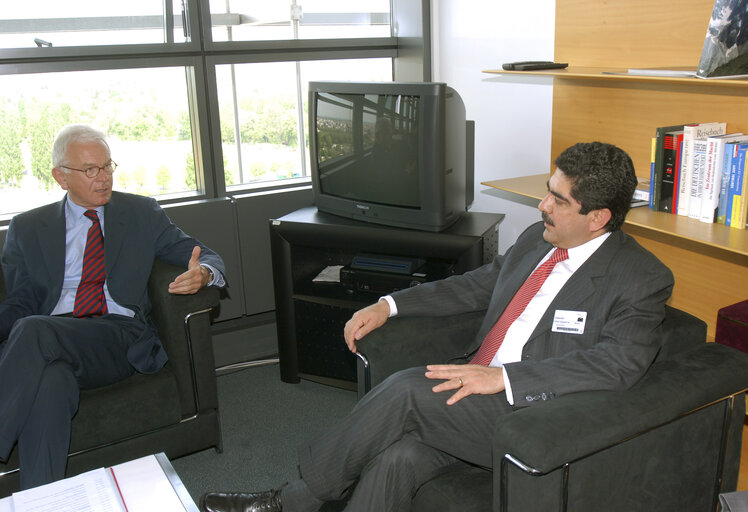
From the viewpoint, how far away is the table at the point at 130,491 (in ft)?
5.61

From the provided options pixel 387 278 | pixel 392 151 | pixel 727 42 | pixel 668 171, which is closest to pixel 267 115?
pixel 392 151

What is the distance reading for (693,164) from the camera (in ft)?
7.14

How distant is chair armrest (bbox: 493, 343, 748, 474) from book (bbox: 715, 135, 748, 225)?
44 centimetres

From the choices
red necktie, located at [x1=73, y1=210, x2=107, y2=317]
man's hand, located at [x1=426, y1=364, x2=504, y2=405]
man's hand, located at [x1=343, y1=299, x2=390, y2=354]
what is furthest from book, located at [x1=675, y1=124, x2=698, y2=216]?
red necktie, located at [x1=73, y1=210, x2=107, y2=317]

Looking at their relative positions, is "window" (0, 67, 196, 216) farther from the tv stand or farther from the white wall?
the white wall

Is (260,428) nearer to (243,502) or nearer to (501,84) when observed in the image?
(243,502)

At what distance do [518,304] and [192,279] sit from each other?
3.82 ft

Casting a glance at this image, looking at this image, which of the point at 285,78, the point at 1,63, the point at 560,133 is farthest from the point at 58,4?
the point at 560,133

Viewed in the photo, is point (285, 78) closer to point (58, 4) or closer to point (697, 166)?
point (58, 4)

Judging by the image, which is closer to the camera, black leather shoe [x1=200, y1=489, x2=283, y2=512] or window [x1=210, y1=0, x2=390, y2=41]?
black leather shoe [x1=200, y1=489, x2=283, y2=512]

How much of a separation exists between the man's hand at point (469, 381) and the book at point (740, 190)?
2.81 ft

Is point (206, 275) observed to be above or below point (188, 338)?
above

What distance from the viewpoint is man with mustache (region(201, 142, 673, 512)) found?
1.90m

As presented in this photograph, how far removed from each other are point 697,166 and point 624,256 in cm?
43
